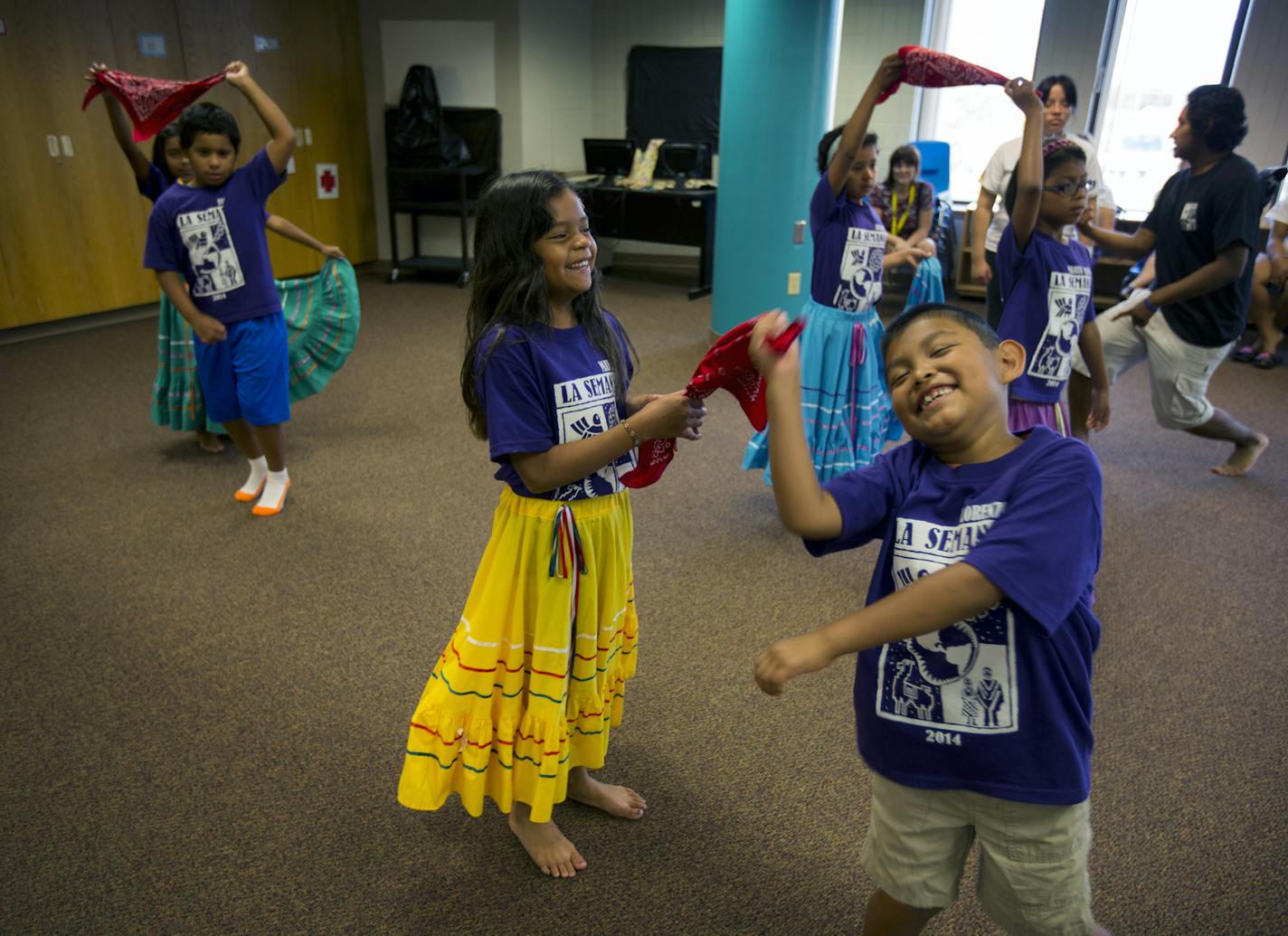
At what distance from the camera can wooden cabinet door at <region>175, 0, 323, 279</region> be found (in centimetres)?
598

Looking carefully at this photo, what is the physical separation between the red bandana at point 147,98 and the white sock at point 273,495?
121 centimetres

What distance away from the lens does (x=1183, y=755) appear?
210 cm

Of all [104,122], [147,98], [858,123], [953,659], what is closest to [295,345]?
[147,98]

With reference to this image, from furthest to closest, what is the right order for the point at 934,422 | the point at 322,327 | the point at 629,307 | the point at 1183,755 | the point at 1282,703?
the point at 629,307
the point at 322,327
the point at 1282,703
the point at 1183,755
the point at 934,422

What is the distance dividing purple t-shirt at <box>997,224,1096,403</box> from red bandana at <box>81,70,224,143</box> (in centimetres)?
262

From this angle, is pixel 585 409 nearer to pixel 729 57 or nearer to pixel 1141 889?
pixel 1141 889

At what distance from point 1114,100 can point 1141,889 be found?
662cm

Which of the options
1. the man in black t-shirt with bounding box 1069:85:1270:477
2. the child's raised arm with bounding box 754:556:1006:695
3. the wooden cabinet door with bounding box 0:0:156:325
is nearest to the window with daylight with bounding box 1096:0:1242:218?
the man in black t-shirt with bounding box 1069:85:1270:477

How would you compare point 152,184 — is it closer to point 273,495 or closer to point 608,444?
point 273,495

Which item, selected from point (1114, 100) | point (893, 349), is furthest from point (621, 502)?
point (1114, 100)

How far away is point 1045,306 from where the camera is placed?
2.46m

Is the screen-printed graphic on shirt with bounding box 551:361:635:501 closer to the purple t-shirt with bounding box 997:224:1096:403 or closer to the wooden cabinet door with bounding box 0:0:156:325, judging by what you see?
the purple t-shirt with bounding box 997:224:1096:403

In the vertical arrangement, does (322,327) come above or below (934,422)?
below

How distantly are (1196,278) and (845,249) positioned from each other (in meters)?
1.20
